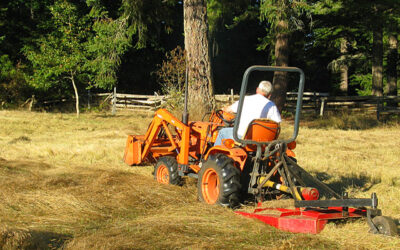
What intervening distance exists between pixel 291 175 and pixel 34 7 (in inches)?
1046

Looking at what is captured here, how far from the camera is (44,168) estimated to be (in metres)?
8.88

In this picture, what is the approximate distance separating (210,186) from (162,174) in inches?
63.8

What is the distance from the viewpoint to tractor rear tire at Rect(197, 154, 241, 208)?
19.9 ft

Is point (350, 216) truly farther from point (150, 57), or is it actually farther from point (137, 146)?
point (150, 57)

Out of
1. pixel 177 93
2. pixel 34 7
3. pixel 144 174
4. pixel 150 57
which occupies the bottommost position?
pixel 144 174

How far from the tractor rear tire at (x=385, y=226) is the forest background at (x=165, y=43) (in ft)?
35.7

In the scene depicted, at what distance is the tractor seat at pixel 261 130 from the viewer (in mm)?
6133

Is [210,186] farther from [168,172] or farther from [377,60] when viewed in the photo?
[377,60]

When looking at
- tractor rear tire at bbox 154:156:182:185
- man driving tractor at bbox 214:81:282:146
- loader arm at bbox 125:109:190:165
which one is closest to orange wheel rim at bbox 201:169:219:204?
man driving tractor at bbox 214:81:282:146

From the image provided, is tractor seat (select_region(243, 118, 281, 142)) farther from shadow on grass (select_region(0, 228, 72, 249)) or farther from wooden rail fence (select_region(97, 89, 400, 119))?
wooden rail fence (select_region(97, 89, 400, 119))

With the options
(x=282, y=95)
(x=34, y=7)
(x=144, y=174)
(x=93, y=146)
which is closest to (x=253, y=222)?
(x=144, y=174)

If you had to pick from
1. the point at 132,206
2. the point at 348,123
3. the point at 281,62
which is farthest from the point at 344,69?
the point at 132,206

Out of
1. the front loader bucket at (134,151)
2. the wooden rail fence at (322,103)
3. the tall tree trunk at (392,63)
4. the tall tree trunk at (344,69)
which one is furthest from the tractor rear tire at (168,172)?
the tall tree trunk at (344,69)

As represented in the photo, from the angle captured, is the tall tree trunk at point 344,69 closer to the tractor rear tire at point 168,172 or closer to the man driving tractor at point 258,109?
the tractor rear tire at point 168,172
